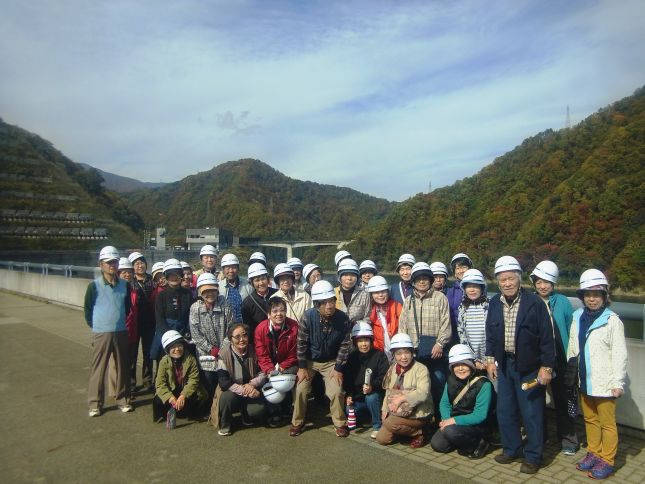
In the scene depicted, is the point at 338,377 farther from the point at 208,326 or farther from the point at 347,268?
the point at 208,326

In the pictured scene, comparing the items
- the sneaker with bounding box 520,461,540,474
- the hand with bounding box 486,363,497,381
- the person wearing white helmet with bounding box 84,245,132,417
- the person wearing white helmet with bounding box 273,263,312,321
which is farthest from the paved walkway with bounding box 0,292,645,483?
the person wearing white helmet with bounding box 273,263,312,321

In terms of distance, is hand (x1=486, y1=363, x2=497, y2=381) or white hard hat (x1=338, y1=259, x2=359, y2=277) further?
white hard hat (x1=338, y1=259, x2=359, y2=277)

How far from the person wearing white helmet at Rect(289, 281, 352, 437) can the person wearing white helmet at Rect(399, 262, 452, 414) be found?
658 mm

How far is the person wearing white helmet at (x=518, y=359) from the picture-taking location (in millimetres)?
4109

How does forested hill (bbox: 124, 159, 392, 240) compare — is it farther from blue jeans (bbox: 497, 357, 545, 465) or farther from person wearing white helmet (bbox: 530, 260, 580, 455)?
blue jeans (bbox: 497, 357, 545, 465)

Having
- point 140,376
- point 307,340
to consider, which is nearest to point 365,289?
point 307,340

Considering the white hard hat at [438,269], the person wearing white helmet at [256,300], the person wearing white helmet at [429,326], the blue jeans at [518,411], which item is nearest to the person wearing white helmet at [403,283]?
the white hard hat at [438,269]

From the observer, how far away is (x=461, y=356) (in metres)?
4.57

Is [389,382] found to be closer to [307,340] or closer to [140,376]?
[307,340]

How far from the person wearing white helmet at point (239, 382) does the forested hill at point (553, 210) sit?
15225 mm

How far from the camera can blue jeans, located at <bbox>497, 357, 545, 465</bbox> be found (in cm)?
414

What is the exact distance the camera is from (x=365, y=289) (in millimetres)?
5684

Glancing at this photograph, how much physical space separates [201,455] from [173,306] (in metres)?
2.00

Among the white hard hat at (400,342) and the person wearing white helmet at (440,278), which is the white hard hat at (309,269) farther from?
the white hard hat at (400,342)
